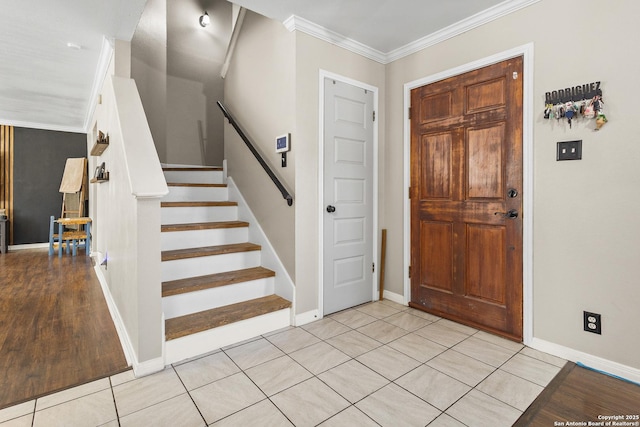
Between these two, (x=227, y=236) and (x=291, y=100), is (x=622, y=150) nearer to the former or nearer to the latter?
(x=291, y=100)

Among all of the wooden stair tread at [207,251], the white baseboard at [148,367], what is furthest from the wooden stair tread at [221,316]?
the wooden stair tread at [207,251]

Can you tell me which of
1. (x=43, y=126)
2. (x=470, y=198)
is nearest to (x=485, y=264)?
(x=470, y=198)

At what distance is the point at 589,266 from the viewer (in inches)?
83.9

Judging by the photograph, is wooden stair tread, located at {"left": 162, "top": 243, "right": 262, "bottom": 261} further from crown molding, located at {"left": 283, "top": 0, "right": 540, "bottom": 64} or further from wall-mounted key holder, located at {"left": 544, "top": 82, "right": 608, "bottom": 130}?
wall-mounted key holder, located at {"left": 544, "top": 82, "right": 608, "bottom": 130}

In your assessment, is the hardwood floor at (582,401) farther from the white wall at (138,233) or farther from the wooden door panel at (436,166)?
the white wall at (138,233)

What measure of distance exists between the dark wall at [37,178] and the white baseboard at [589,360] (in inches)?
325

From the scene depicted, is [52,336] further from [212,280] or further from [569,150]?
[569,150]

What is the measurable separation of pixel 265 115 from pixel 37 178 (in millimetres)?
6142

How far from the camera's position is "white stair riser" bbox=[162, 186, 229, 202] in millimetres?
3582

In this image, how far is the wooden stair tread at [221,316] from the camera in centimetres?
225

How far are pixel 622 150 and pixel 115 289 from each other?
382cm

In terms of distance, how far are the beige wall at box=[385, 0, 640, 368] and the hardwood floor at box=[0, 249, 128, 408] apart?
2.94 m

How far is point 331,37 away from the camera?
295 centimetres

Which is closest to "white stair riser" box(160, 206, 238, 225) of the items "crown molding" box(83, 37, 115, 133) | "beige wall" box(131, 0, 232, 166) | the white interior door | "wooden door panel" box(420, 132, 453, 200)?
the white interior door
